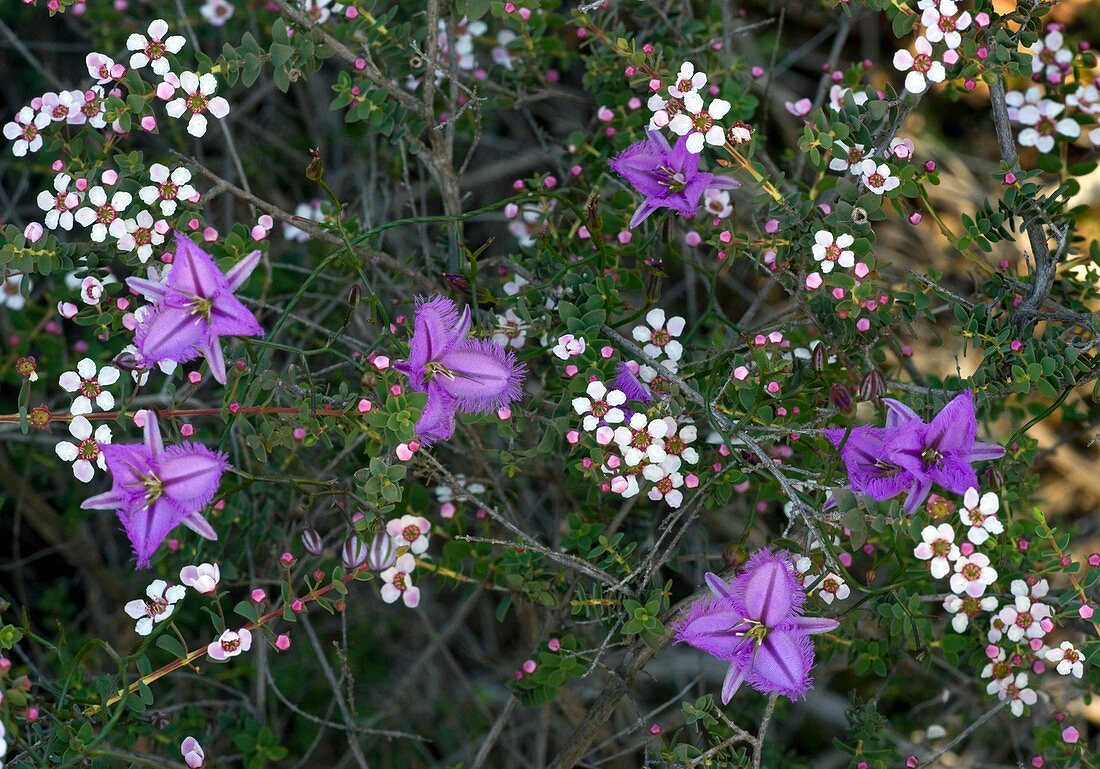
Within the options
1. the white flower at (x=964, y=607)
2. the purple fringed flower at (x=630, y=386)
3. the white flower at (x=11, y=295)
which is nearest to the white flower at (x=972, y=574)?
the white flower at (x=964, y=607)

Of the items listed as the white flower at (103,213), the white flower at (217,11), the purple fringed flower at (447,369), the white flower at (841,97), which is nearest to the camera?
the purple fringed flower at (447,369)

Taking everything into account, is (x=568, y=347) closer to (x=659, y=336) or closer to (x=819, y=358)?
(x=659, y=336)

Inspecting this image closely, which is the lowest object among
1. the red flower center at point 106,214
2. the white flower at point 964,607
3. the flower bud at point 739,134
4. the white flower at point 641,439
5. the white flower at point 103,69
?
the white flower at point 964,607

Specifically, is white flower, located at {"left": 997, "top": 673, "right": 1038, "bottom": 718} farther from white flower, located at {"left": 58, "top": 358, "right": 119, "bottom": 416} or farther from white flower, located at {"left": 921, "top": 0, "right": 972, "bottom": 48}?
white flower, located at {"left": 58, "top": 358, "right": 119, "bottom": 416}

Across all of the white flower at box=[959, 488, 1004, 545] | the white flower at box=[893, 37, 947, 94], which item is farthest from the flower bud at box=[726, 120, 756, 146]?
the white flower at box=[959, 488, 1004, 545]

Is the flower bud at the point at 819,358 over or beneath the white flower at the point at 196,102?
beneath

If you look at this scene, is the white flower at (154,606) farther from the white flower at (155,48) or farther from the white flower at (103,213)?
the white flower at (155,48)

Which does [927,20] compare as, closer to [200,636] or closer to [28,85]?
[200,636]
